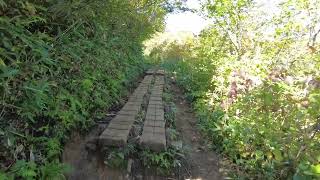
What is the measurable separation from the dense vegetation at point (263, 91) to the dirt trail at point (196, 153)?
0.68 ft

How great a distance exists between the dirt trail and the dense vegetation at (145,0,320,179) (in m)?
0.21

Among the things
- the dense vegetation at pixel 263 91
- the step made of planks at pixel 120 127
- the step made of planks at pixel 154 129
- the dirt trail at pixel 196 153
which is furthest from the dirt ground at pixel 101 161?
Result: the step made of planks at pixel 154 129

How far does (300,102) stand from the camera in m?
4.57

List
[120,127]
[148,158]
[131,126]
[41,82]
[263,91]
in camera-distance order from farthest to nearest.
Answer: [263,91] < [131,126] < [120,127] < [148,158] < [41,82]

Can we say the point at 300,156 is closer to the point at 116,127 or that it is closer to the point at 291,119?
the point at 291,119

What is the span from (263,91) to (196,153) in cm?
153

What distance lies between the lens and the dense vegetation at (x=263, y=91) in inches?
158

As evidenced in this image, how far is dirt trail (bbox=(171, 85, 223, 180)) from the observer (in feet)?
14.9

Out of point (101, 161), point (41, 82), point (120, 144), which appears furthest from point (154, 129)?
point (41, 82)

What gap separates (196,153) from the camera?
5344 mm

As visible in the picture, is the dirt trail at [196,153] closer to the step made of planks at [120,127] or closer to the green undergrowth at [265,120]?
the green undergrowth at [265,120]

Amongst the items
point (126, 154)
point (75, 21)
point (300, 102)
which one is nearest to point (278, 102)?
point (300, 102)

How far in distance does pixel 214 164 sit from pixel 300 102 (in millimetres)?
1607

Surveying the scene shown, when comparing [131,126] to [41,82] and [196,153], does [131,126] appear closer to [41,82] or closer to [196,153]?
[196,153]
